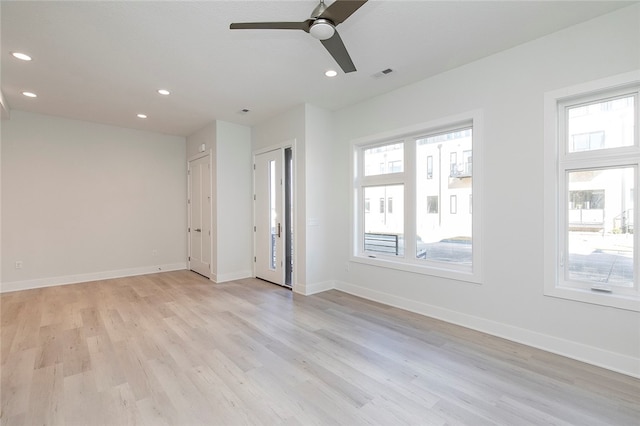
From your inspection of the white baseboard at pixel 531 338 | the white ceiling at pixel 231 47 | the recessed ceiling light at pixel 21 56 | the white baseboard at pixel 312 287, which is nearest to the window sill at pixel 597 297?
the white baseboard at pixel 531 338

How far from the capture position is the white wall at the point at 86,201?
4949 millimetres

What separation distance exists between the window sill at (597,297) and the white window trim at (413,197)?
684 mm

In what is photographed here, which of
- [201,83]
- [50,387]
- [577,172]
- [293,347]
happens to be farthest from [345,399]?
[201,83]

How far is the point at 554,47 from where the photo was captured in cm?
276

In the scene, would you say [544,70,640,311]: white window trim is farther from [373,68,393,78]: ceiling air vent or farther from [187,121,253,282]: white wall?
[187,121,253,282]: white wall

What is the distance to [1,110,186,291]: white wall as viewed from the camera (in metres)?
4.95

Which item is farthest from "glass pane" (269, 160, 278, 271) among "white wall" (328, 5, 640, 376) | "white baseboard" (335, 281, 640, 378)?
"white wall" (328, 5, 640, 376)

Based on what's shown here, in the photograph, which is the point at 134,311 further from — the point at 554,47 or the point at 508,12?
the point at 554,47

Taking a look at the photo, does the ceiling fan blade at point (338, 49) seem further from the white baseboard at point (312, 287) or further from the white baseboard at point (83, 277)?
the white baseboard at point (83, 277)

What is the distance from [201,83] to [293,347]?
11.1 ft

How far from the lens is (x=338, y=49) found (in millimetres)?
2461

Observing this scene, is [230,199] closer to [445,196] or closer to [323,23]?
[445,196]

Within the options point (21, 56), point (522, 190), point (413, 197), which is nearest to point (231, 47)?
point (21, 56)

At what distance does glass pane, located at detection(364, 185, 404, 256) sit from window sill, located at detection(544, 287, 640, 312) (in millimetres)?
1792
